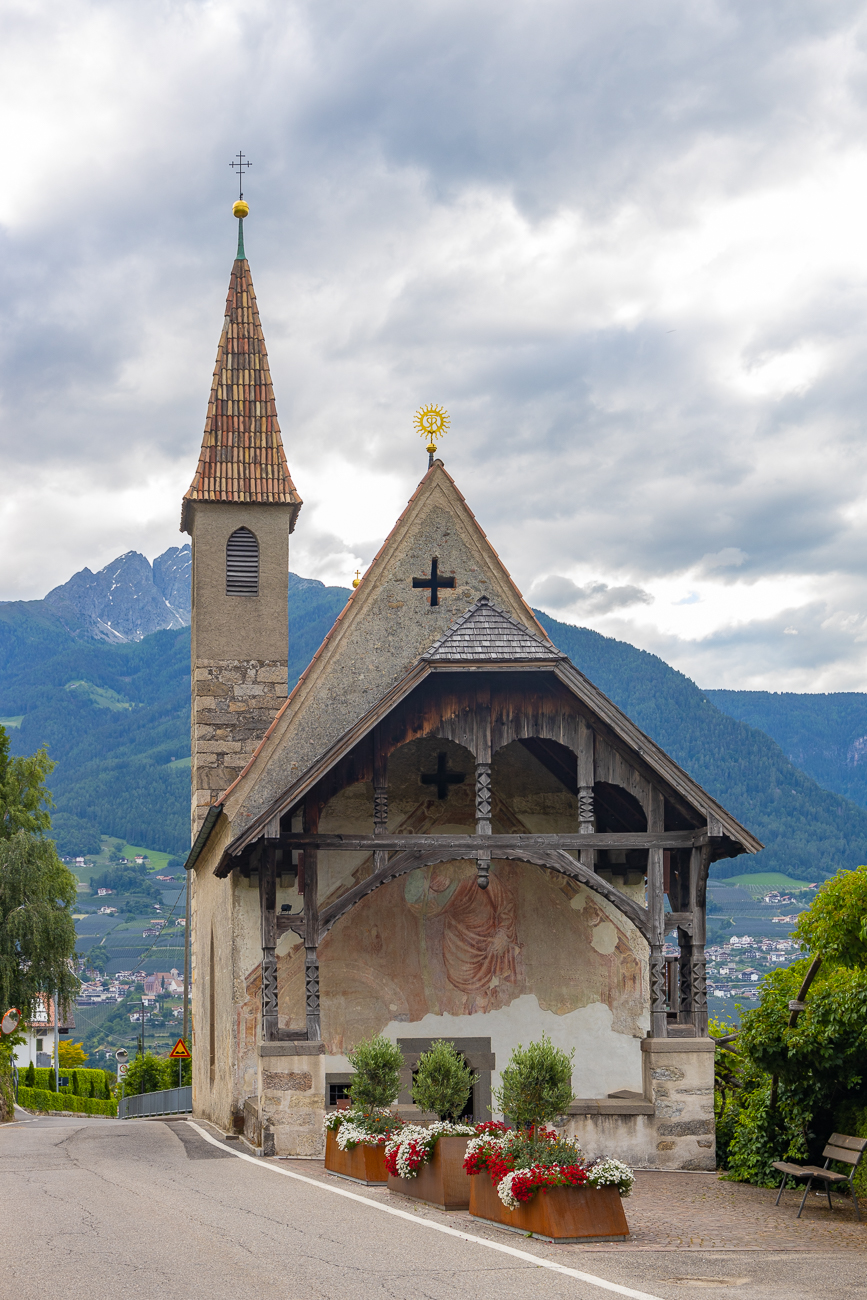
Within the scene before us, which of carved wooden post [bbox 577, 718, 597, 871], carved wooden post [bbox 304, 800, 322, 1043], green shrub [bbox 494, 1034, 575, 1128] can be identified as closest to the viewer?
green shrub [bbox 494, 1034, 575, 1128]

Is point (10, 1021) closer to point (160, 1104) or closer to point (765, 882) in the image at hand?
point (160, 1104)

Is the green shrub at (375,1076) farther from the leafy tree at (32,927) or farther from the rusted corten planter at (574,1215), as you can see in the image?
the leafy tree at (32,927)

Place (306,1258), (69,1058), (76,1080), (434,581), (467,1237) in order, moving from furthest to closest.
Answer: (69,1058) → (76,1080) → (434,581) → (467,1237) → (306,1258)

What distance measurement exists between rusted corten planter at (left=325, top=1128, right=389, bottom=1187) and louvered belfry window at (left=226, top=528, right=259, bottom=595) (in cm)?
1420

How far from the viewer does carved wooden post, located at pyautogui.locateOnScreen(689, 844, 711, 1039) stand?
18.5 m

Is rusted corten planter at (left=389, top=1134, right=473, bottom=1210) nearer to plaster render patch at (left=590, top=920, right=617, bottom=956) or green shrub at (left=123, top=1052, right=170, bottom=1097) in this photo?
plaster render patch at (left=590, top=920, right=617, bottom=956)

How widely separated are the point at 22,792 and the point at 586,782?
22.9 m

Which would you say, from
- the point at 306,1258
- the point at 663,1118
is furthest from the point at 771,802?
the point at 306,1258

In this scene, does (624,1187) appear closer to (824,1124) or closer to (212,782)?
(824,1124)


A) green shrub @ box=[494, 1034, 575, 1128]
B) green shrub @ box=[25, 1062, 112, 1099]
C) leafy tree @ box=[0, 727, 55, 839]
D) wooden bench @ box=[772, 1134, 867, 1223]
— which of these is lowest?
green shrub @ box=[25, 1062, 112, 1099]

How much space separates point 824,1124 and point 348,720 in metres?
8.91

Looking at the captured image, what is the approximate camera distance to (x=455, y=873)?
816 inches

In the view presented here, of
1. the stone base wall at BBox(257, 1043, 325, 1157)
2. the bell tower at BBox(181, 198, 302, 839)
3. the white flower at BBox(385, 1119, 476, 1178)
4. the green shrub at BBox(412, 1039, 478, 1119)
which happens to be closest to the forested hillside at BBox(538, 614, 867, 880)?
the bell tower at BBox(181, 198, 302, 839)

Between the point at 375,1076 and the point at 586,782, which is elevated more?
the point at 586,782
